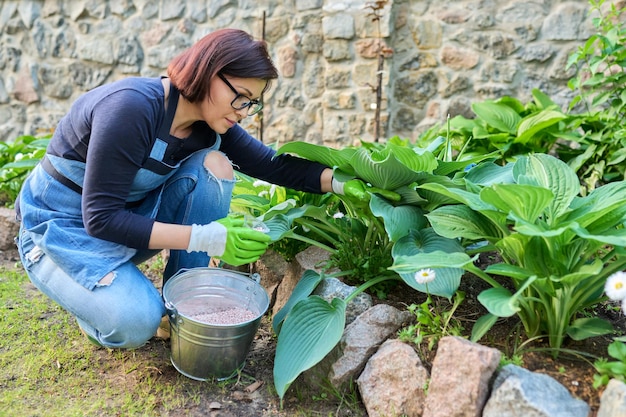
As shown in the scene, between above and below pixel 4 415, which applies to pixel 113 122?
above

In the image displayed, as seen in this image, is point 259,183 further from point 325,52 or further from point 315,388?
point 325,52

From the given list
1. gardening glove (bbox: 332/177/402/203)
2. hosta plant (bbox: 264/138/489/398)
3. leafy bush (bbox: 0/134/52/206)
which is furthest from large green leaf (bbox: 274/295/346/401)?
leafy bush (bbox: 0/134/52/206)

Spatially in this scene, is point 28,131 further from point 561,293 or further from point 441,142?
point 561,293

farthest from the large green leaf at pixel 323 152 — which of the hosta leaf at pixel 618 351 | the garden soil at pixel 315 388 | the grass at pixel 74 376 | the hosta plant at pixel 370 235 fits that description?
the hosta leaf at pixel 618 351

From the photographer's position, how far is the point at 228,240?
1530 mm

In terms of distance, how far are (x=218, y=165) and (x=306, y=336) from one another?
58 cm

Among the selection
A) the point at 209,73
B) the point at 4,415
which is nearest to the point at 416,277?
the point at 209,73

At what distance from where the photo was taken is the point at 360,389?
4.87 ft

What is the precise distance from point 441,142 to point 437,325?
814 mm

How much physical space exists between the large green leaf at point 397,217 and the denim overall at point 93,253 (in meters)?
0.50

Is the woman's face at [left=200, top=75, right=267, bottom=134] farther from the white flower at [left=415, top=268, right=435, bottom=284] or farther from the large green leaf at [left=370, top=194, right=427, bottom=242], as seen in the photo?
the white flower at [left=415, top=268, right=435, bottom=284]

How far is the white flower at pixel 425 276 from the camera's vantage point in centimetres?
138

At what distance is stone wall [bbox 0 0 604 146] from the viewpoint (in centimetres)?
337

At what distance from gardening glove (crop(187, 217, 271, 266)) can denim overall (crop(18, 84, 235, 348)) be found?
0.73ft
